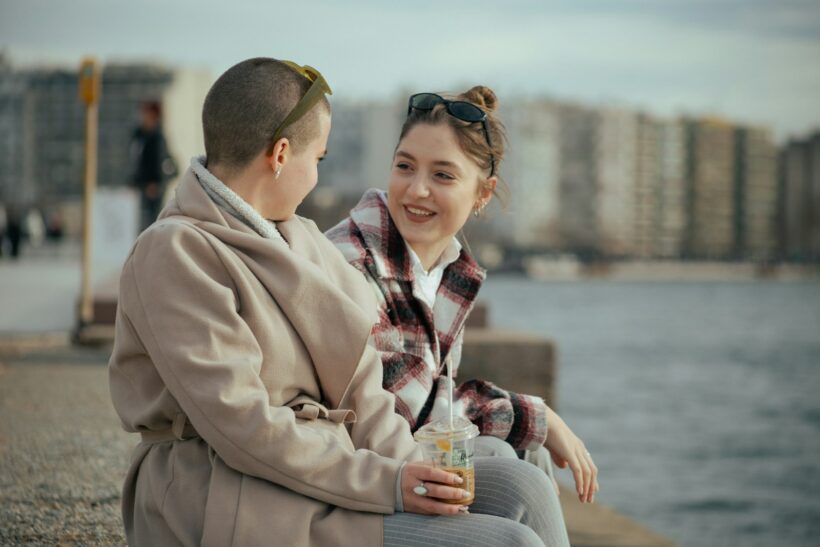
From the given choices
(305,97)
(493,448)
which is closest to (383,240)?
(493,448)

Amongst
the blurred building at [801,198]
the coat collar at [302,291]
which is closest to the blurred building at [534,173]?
the blurred building at [801,198]

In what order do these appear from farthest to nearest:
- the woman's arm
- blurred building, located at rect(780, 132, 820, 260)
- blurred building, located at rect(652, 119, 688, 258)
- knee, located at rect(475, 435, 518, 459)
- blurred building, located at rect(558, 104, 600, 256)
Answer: blurred building, located at rect(780, 132, 820, 260) < blurred building, located at rect(652, 119, 688, 258) < blurred building, located at rect(558, 104, 600, 256) < knee, located at rect(475, 435, 518, 459) < the woman's arm

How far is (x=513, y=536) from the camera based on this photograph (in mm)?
2186

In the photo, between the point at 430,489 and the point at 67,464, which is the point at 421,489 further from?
the point at 67,464

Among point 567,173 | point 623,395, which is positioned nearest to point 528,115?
point 567,173

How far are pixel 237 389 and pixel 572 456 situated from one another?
3.98 ft

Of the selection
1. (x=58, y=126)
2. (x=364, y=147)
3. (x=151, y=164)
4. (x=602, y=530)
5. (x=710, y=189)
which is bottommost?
A: (x=710, y=189)

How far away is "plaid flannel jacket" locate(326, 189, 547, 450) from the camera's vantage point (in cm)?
294

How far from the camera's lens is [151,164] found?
1284cm

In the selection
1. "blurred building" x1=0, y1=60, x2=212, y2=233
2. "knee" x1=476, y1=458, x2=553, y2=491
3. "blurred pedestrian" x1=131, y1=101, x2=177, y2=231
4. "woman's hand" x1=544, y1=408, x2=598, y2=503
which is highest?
"knee" x1=476, y1=458, x2=553, y2=491

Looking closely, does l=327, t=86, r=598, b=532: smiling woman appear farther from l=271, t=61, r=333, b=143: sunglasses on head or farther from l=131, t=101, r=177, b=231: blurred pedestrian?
l=131, t=101, r=177, b=231: blurred pedestrian

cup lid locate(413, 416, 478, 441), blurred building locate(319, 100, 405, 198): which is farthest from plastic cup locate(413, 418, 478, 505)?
blurred building locate(319, 100, 405, 198)

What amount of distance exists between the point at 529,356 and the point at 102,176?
305 ft

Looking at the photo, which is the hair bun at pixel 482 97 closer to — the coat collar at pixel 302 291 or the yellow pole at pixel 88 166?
the coat collar at pixel 302 291
